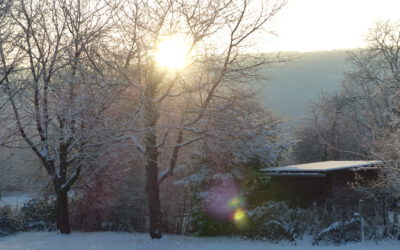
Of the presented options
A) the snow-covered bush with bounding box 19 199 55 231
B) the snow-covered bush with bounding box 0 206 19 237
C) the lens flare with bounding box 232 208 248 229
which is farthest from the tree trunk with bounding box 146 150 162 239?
the snow-covered bush with bounding box 0 206 19 237

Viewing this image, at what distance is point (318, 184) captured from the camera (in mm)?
16922

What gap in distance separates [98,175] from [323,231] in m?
10.4

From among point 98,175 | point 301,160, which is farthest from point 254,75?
point 301,160

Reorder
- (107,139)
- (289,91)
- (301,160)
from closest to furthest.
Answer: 1. (107,139)
2. (301,160)
3. (289,91)

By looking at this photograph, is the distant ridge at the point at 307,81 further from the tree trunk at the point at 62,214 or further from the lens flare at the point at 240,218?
the tree trunk at the point at 62,214

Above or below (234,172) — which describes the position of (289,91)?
above

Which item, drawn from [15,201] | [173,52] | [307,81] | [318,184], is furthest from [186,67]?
[307,81]

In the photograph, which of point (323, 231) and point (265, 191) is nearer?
point (323, 231)

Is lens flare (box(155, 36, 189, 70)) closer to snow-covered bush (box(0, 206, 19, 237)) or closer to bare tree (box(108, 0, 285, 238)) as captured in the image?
bare tree (box(108, 0, 285, 238))

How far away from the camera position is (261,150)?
16.3m

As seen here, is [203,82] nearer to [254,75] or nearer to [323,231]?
[254,75]

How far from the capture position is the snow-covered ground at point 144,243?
13828mm

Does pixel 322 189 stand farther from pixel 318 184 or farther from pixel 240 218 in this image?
pixel 240 218

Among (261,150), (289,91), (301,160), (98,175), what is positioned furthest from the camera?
(289,91)
